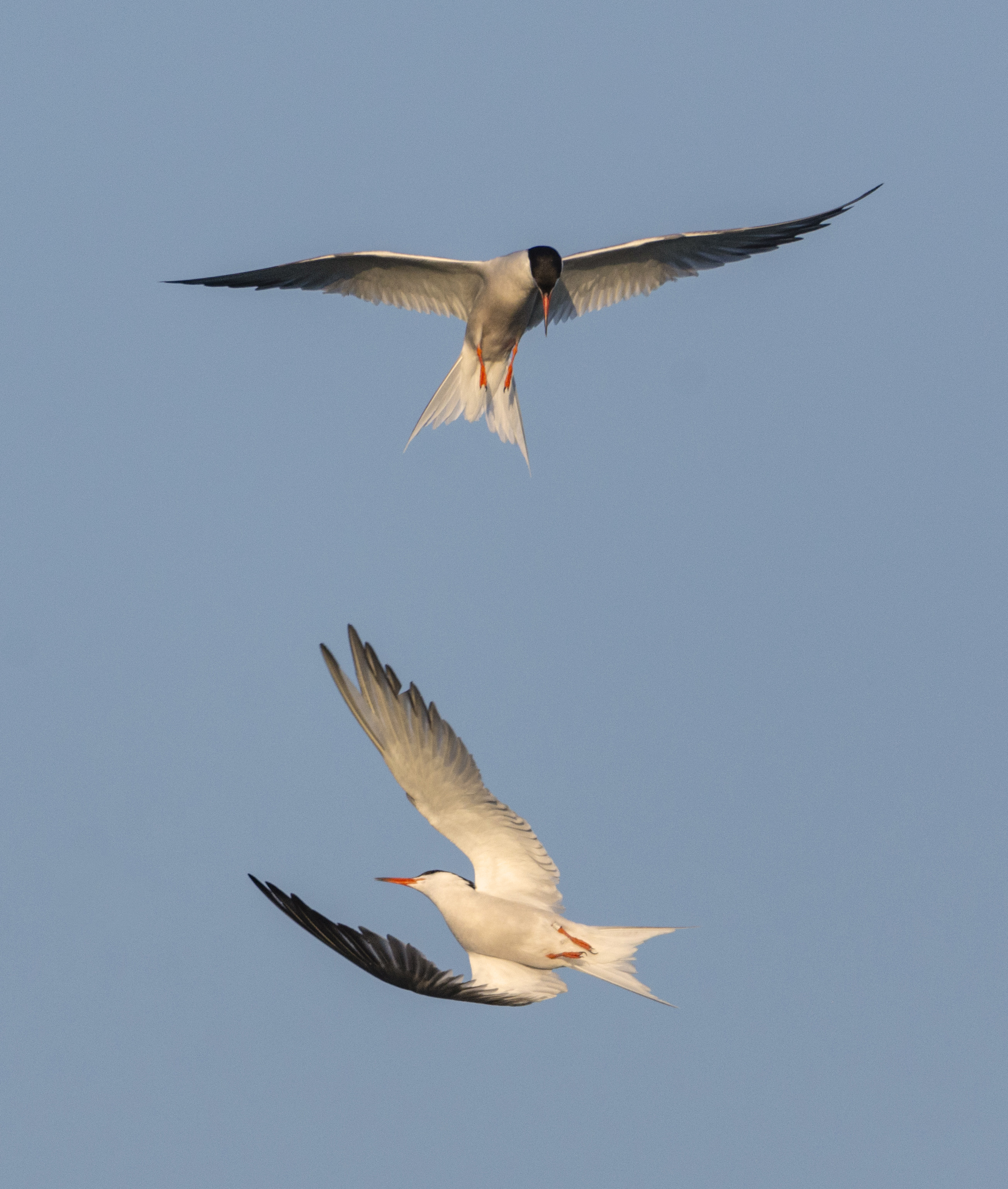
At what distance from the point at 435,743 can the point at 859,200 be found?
5.20 m

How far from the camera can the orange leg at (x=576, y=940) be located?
9.81 metres

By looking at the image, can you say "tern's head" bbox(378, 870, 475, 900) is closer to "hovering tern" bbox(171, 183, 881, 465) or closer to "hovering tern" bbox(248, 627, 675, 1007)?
"hovering tern" bbox(248, 627, 675, 1007)

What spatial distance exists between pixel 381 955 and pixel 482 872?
7.89ft

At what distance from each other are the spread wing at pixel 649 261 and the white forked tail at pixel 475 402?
0.66m

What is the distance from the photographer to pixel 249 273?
42.8ft

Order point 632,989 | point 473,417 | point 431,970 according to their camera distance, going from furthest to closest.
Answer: point 473,417 < point 632,989 < point 431,970

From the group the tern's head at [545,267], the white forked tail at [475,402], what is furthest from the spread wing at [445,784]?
the white forked tail at [475,402]

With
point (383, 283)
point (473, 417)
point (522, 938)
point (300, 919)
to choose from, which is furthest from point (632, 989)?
point (383, 283)

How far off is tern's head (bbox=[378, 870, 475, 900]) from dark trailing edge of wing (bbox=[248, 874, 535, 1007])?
1.51m

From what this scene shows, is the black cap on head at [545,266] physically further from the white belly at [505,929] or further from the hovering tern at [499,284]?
the white belly at [505,929]

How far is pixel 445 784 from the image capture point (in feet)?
32.7

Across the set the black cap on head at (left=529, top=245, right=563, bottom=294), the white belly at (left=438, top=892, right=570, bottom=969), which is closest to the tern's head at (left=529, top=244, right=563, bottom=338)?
the black cap on head at (left=529, top=245, right=563, bottom=294)

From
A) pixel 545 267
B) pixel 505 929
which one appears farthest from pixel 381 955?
pixel 545 267

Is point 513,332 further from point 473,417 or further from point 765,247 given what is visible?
point 765,247
